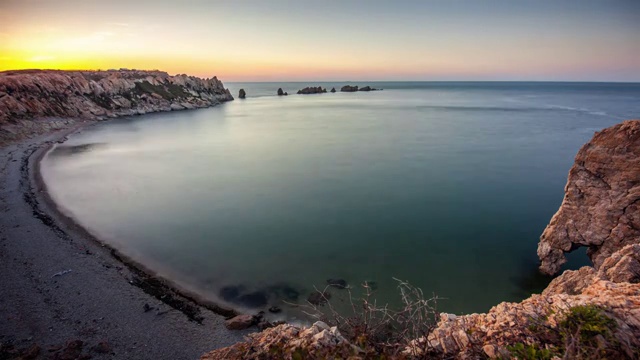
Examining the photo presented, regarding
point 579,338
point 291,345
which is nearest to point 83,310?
point 291,345

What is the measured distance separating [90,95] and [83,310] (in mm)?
64561

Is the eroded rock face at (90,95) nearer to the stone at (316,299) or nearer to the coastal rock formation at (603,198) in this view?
the stone at (316,299)

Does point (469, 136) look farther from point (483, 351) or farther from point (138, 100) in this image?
point (138, 100)

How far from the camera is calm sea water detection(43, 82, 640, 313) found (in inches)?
490

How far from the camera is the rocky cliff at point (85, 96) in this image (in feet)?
131

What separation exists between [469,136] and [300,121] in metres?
30.2

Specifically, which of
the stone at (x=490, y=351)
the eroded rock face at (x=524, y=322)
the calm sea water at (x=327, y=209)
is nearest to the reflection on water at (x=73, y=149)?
the calm sea water at (x=327, y=209)

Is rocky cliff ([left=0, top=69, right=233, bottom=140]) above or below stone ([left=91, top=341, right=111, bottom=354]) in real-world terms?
above

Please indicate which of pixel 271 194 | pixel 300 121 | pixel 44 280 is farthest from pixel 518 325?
pixel 300 121

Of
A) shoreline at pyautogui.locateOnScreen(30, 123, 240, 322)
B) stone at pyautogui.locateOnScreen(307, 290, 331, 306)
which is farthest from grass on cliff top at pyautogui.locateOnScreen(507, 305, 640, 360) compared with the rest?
shoreline at pyautogui.locateOnScreen(30, 123, 240, 322)

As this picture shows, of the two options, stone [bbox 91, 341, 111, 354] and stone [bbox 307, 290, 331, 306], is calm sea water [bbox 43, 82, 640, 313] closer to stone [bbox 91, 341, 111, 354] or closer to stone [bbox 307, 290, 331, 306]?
stone [bbox 307, 290, 331, 306]

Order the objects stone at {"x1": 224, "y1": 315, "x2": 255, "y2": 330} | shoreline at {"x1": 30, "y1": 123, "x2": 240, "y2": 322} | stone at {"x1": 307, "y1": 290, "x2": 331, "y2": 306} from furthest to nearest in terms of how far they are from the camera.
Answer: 1. stone at {"x1": 307, "y1": 290, "x2": 331, "y2": 306}
2. shoreline at {"x1": 30, "y1": 123, "x2": 240, "y2": 322}
3. stone at {"x1": 224, "y1": 315, "x2": 255, "y2": 330}

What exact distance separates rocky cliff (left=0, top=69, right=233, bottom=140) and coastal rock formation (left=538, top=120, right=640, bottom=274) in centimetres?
4756

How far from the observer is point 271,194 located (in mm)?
21484
